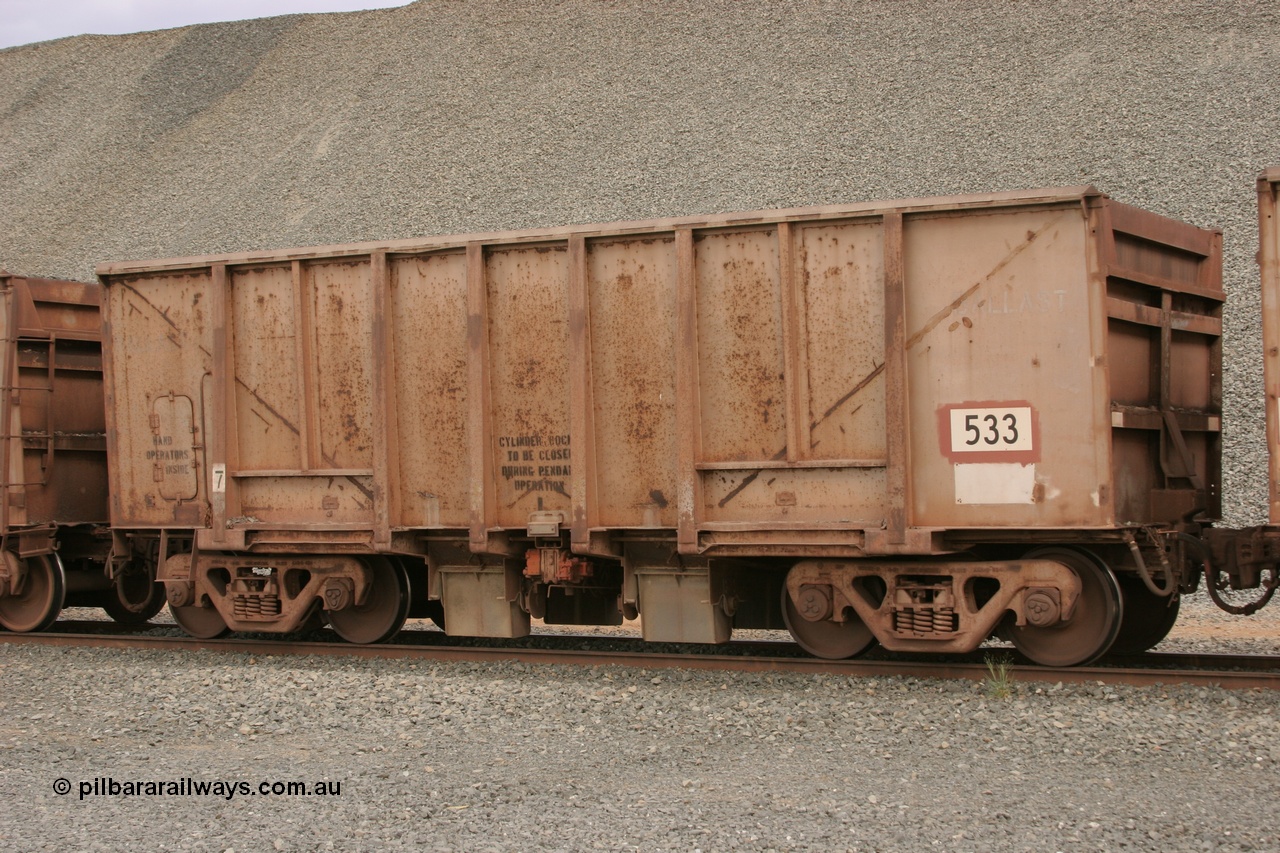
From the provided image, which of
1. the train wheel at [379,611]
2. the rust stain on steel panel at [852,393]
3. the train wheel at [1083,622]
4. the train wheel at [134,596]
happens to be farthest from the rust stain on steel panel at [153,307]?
the train wheel at [1083,622]

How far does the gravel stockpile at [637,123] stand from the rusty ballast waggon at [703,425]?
31.4 feet

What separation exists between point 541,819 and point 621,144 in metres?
27.9

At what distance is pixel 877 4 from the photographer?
36.1m

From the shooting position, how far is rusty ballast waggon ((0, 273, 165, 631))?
35.9 ft

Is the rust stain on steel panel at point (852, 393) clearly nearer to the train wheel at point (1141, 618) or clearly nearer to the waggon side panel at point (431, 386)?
the train wheel at point (1141, 618)

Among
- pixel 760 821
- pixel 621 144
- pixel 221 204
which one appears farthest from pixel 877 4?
pixel 760 821

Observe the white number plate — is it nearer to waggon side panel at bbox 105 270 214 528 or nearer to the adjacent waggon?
the adjacent waggon

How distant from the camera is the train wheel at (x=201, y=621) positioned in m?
10.6

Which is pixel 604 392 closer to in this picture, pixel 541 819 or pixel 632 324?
pixel 632 324

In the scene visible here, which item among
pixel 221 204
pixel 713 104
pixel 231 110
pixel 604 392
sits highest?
pixel 231 110

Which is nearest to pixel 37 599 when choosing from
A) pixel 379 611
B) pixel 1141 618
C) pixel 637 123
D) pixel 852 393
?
pixel 379 611

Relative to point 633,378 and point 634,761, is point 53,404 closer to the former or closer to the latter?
point 633,378

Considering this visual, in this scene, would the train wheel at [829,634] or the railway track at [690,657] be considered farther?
the train wheel at [829,634]

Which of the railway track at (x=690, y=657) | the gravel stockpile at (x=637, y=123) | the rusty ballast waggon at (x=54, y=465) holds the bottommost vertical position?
the railway track at (x=690, y=657)
